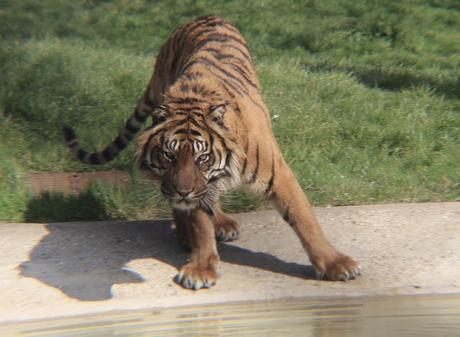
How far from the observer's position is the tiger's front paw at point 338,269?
4.51 meters

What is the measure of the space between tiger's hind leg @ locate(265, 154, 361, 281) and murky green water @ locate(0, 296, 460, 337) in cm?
24

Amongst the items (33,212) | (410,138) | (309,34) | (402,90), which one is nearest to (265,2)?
(309,34)

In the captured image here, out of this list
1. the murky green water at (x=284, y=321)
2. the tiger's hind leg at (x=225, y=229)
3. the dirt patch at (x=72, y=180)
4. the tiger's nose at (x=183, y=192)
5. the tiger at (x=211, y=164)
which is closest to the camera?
the murky green water at (x=284, y=321)

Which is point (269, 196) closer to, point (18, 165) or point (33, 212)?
point (33, 212)

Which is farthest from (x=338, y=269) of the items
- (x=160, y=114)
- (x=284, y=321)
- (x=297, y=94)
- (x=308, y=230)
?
(x=297, y=94)

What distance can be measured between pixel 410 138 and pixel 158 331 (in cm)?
354

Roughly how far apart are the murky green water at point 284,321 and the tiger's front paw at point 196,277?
22 cm

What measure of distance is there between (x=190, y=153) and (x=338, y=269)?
0.94 metres

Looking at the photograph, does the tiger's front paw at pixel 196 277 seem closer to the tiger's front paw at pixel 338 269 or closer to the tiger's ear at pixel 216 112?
the tiger's front paw at pixel 338 269

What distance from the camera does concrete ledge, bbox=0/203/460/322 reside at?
437 cm

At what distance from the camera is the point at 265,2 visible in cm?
1157

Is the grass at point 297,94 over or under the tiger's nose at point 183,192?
under

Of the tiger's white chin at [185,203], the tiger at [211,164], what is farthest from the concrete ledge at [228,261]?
the tiger's white chin at [185,203]

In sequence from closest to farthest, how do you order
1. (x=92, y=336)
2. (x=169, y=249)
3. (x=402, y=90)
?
(x=92, y=336) < (x=169, y=249) < (x=402, y=90)
